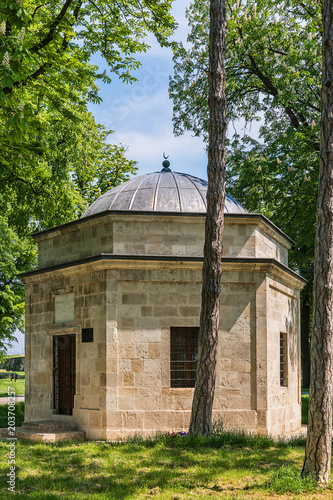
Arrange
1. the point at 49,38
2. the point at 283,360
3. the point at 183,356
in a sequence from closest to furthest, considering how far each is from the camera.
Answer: the point at 49,38, the point at 183,356, the point at 283,360

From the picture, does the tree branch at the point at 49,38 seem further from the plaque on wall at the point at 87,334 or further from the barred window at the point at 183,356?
the barred window at the point at 183,356

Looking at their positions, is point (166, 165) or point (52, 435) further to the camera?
point (166, 165)

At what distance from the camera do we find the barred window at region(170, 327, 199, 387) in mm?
12719

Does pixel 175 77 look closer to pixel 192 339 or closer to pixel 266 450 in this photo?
pixel 192 339

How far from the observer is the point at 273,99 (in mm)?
19719

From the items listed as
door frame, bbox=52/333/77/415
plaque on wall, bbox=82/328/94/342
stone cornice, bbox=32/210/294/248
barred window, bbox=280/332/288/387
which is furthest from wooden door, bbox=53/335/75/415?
barred window, bbox=280/332/288/387

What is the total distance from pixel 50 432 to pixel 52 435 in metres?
0.68

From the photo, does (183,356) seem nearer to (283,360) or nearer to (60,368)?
(60,368)

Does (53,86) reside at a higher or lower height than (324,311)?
higher

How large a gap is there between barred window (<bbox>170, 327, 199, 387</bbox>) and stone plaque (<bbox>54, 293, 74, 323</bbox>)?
2.54 m

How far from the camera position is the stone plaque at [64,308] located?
1363 cm

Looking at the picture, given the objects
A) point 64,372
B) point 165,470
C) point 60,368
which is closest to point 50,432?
point 64,372

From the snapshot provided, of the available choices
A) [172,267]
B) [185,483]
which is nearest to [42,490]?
[185,483]

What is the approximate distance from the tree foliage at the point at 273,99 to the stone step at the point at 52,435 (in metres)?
10.6
